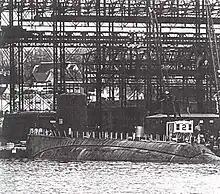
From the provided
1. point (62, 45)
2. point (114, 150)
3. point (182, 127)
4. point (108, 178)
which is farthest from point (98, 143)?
point (62, 45)

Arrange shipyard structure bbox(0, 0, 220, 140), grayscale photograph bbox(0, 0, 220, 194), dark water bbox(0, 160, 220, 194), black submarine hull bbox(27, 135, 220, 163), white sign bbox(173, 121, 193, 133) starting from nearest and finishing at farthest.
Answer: dark water bbox(0, 160, 220, 194) → grayscale photograph bbox(0, 0, 220, 194) → black submarine hull bbox(27, 135, 220, 163) → white sign bbox(173, 121, 193, 133) → shipyard structure bbox(0, 0, 220, 140)

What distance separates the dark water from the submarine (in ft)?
6.09

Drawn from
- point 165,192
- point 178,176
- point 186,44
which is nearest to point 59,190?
point 165,192

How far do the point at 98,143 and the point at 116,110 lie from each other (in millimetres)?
15834

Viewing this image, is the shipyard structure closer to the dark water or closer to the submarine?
the submarine

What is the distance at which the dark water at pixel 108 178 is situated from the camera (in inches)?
1453

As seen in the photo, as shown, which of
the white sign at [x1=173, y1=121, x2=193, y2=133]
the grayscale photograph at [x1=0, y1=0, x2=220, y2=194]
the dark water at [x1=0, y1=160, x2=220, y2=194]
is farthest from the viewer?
the white sign at [x1=173, y1=121, x2=193, y2=133]

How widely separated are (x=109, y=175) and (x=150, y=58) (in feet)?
92.8

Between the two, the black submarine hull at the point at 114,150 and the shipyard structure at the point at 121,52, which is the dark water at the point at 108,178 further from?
the shipyard structure at the point at 121,52

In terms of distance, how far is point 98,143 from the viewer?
56094 millimetres

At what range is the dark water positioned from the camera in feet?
121

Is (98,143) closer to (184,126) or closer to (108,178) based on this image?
(184,126)

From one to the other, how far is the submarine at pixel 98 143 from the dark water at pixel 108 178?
6.09 feet

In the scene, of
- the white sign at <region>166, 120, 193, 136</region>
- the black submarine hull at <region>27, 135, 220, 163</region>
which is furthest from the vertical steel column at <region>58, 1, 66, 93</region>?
the white sign at <region>166, 120, 193, 136</region>
